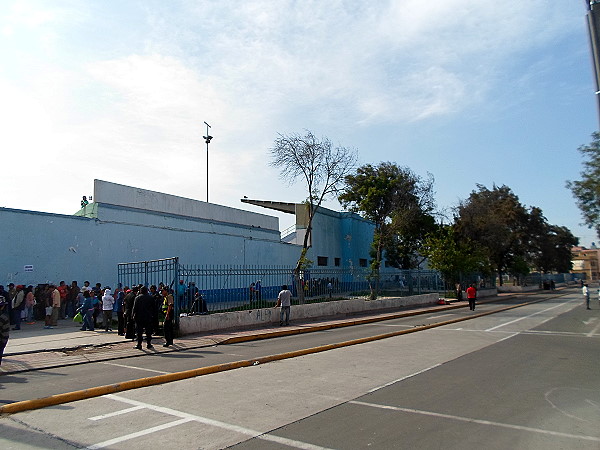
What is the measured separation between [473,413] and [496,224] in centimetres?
4542

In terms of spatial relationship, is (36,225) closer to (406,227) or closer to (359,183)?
(359,183)

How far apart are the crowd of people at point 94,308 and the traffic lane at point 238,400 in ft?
13.9

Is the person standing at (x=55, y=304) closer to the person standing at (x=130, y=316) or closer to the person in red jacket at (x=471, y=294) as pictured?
the person standing at (x=130, y=316)

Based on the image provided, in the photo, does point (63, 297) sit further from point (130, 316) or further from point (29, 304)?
point (130, 316)

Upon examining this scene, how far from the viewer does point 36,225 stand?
64.1 ft

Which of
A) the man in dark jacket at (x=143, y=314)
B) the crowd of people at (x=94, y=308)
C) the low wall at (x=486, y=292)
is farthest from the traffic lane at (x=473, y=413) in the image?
the low wall at (x=486, y=292)

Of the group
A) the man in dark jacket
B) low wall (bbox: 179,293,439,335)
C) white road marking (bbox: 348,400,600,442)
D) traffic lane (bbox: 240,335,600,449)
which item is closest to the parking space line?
traffic lane (bbox: 240,335,600,449)

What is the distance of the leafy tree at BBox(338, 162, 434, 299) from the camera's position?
3838cm

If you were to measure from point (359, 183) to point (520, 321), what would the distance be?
2171cm

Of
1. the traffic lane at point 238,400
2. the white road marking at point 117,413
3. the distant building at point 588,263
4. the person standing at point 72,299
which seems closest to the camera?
the traffic lane at point 238,400

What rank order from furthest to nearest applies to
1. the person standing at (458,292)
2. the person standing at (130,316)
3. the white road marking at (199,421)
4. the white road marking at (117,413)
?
the person standing at (458,292)
the person standing at (130,316)
the white road marking at (117,413)
the white road marking at (199,421)

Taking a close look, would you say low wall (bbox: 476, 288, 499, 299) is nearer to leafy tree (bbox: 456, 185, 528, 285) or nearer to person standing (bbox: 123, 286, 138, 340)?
leafy tree (bbox: 456, 185, 528, 285)

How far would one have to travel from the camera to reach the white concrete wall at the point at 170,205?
2353 cm

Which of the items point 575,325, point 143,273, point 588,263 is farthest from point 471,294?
point 588,263
